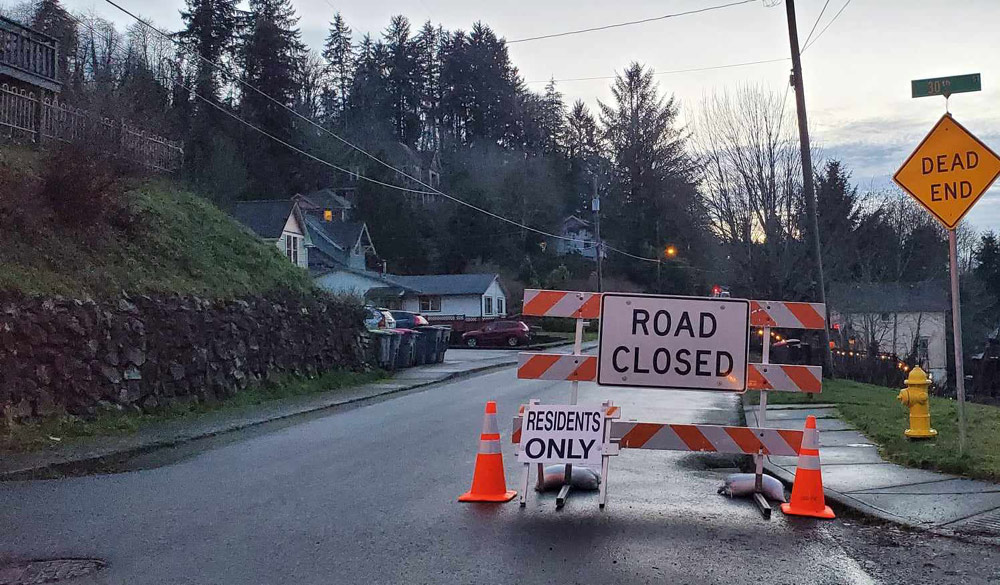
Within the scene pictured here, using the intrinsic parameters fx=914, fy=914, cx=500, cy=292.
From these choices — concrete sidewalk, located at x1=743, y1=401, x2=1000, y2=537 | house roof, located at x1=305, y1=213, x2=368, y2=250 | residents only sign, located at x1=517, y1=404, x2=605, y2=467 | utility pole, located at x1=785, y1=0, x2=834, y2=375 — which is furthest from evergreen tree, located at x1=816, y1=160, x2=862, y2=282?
house roof, located at x1=305, y1=213, x2=368, y2=250

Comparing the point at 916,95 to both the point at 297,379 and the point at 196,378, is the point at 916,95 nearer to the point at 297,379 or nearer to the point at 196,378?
the point at 196,378

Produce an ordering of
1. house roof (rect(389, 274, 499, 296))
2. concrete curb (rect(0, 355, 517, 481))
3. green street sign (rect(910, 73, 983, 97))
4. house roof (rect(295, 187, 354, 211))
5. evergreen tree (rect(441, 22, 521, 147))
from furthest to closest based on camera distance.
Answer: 1. evergreen tree (rect(441, 22, 521, 147))
2. house roof (rect(295, 187, 354, 211))
3. house roof (rect(389, 274, 499, 296))
4. concrete curb (rect(0, 355, 517, 481))
5. green street sign (rect(910, 73, 983, 97))

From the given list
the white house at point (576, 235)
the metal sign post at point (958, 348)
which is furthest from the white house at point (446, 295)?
the metal sign post at point (958, 348)

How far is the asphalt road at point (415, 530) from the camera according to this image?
5.94m

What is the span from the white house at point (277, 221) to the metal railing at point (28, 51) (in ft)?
78.4

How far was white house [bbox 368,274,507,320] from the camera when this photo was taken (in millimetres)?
65812

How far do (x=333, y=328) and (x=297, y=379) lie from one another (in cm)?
314

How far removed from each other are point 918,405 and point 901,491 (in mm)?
2888

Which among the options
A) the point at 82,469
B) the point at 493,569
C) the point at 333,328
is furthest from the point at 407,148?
the point at 493,569

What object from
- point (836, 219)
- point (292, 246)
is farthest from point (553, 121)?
point (836, 219)

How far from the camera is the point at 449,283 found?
2633 inches

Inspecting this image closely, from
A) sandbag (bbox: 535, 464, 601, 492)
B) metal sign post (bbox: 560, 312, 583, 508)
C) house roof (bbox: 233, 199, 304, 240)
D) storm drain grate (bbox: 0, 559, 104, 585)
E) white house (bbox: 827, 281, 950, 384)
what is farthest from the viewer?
house roof (bbox: 233, 199, 304, 240)

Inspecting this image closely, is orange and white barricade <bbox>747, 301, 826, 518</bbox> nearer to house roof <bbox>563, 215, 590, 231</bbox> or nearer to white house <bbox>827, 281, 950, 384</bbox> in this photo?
white house <bbox>827, 281, 950, 384</bbox>

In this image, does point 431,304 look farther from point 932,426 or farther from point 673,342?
point 673,342
